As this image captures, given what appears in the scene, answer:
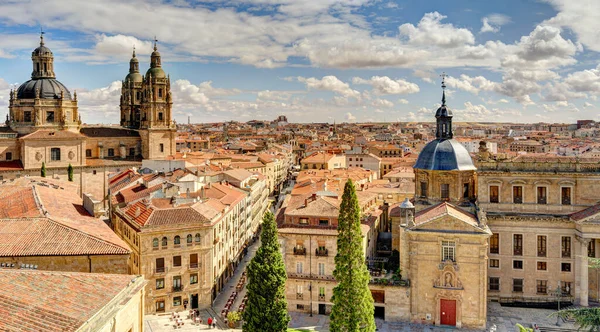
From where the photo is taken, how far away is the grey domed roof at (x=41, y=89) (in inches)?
3278

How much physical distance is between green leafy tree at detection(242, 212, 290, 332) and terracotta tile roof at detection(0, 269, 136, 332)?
15.0 m

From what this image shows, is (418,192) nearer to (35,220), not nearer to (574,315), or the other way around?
(574,315)

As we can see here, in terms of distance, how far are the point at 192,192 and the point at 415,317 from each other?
92.0ft

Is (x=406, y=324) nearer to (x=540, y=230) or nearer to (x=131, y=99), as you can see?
(x=540, y=230)

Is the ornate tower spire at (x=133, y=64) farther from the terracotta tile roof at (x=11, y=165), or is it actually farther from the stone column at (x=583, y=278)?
the stone column at (x=583, y=278)

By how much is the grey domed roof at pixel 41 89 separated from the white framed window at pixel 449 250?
230ft

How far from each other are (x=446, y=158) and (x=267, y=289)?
73.9 ft

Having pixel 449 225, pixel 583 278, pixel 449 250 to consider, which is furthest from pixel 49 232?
pixel 583 278

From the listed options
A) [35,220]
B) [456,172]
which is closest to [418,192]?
[456,172]

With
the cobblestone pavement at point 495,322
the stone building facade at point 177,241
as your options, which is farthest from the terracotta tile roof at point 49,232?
the cobblestone pavement at point 495,322

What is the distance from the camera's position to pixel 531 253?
150ft

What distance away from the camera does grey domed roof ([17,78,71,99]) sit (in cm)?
8325

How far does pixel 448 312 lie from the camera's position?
136 ft

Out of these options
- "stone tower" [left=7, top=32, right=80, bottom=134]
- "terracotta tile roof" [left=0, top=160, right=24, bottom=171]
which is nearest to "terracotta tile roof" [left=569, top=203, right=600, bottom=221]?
"terracotta tile roof" [left=0, top=160, right=24, bottom=171]
